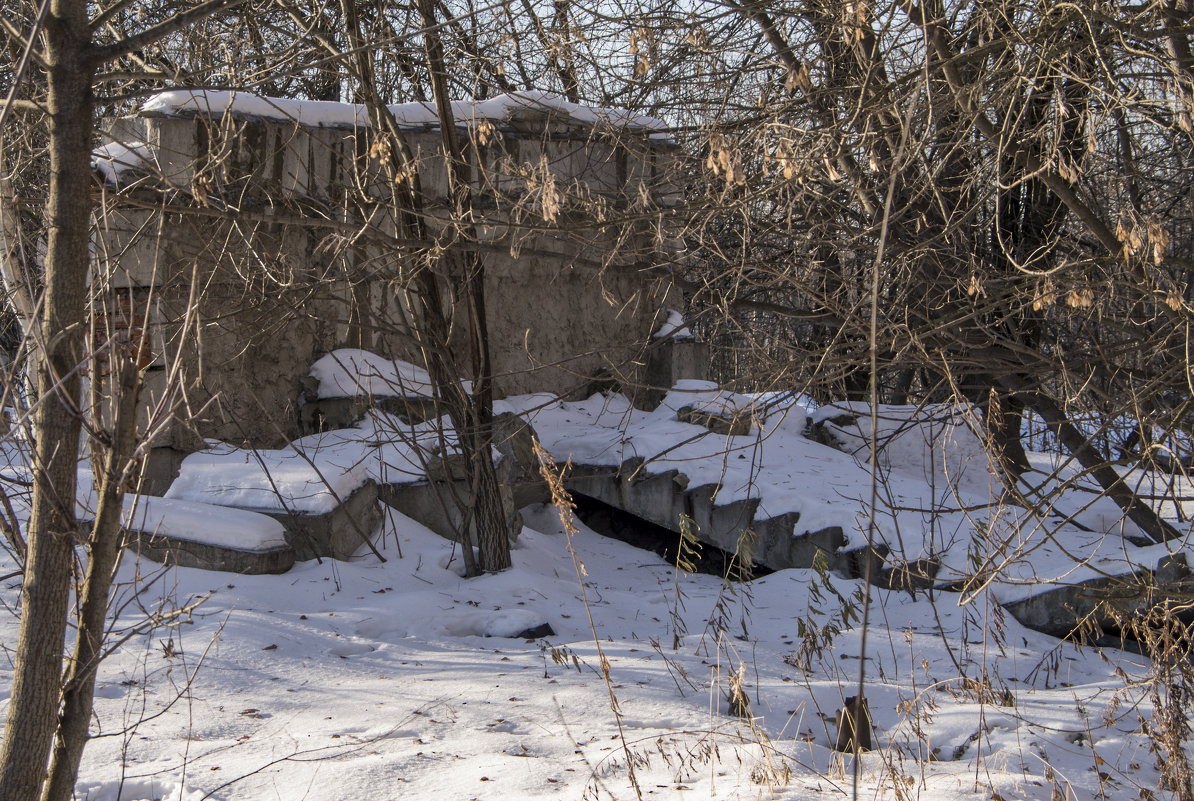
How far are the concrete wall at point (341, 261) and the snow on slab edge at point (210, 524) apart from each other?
0.51 metres

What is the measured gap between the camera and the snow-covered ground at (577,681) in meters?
2.90

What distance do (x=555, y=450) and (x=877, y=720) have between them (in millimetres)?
4506

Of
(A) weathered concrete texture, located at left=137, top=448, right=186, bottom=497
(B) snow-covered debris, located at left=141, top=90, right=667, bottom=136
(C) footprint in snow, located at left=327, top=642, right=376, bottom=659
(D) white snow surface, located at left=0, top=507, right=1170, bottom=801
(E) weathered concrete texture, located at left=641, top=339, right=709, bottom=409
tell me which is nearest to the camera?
(D) white snow surface, located at left=0, top=507, right=1170, bottom=801

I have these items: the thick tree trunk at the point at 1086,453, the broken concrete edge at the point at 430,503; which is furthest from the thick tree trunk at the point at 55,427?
the broken concrete edge at the point at 430,503

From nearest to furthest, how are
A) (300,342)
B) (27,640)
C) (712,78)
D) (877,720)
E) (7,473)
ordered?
(27,640)
(877,720)
(712,78)
(7,473)
(300,342)

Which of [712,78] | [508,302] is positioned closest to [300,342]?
[508,302]

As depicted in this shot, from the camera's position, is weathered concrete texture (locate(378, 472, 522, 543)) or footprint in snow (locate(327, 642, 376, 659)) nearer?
footprint in snow (locate(327, 642, 376, 659))

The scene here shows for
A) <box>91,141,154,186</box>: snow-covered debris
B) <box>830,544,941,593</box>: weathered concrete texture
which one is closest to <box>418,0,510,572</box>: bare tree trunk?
<box>91,141,154,186</box>: snow-covered debris

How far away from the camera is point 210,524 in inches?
207

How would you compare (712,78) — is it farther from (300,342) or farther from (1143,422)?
(300,342)

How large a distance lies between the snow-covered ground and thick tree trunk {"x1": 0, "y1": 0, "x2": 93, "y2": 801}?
0.20 meters

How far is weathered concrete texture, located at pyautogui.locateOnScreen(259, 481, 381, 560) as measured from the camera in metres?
5.66

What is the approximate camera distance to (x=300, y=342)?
7.04 meters

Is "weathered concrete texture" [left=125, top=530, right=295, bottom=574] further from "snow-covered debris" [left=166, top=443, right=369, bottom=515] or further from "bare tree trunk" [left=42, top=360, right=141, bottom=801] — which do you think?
"bare tree trunk" [left=42, top=360, right=141, bottom=801]
